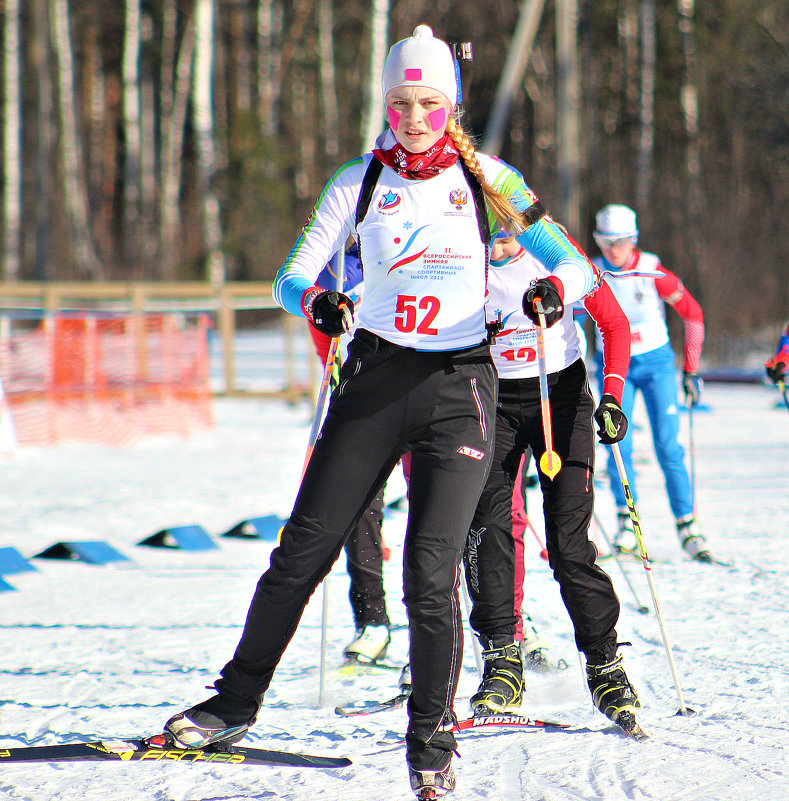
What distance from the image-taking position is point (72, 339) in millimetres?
11422

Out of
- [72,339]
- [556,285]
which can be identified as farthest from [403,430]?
[72,339]

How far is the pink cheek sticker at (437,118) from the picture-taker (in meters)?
2.94

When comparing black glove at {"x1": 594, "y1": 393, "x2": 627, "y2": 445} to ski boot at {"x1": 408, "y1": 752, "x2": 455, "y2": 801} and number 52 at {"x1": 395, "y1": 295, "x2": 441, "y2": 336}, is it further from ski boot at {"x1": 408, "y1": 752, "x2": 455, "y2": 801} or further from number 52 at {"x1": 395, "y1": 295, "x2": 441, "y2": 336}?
ski boot at {"x1": 408, "y1": 752, "x2": 455, "y2": 801}

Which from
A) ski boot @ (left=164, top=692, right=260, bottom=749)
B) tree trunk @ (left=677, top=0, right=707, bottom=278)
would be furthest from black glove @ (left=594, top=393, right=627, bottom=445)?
tree trunk @ (left=677, top=0, right=707, bottom=278)

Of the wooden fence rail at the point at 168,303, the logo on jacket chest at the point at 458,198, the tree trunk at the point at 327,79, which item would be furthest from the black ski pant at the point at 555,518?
the tree trunk at the point at 327,79

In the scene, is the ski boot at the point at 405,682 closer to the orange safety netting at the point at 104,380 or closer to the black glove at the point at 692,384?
the black glove at the point at 692,384

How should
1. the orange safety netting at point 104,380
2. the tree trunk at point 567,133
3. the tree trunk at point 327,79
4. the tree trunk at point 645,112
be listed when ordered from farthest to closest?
the tree trunk at point 327,79
the tree trunk at point 645,112
the tree trunk at point 567,133
the orange safety netting at point 104,380

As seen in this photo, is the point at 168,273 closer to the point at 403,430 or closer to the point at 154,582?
the point at 154,582

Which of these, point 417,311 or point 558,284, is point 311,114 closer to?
point 558,284

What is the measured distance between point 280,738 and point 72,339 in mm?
8679

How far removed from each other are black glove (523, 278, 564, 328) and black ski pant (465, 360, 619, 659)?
0.67 metres

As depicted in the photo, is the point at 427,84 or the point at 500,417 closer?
the point at 427,84

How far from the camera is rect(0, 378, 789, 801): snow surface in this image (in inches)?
123

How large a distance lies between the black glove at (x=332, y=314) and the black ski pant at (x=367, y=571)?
1.62 metres
